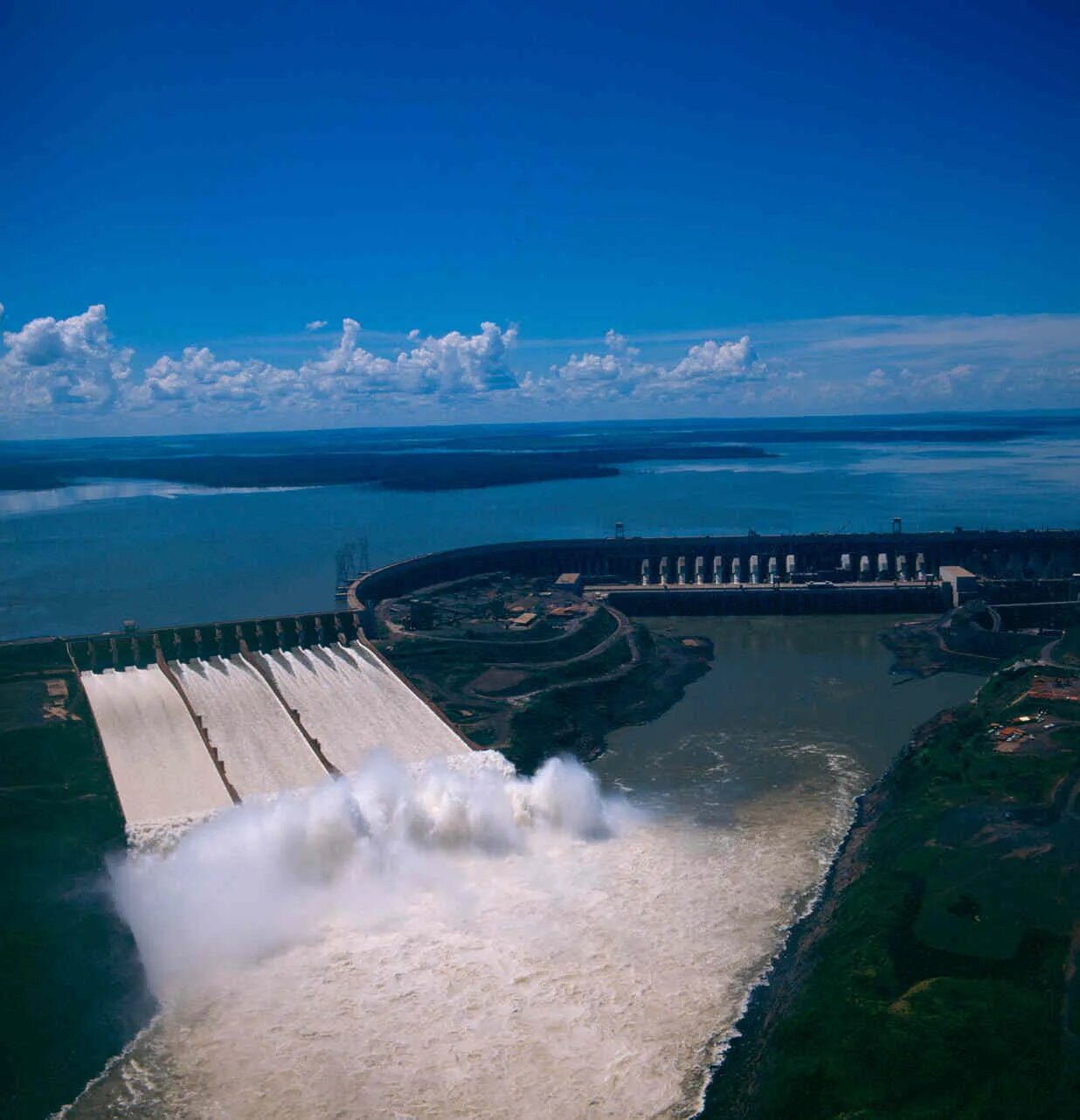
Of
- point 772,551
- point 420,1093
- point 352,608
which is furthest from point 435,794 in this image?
point 772,551

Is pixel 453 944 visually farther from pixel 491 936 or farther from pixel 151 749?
pixel 151 749

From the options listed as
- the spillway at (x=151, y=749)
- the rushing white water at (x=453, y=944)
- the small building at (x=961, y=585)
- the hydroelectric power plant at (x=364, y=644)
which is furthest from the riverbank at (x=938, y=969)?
the small building at (x=961, y=585)

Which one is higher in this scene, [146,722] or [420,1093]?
[146,722]

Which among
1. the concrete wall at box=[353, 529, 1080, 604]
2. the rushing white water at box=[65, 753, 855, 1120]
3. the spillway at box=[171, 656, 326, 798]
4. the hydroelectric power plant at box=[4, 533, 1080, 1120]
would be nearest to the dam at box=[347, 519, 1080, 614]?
the concrete wall at box=[353, 529, 1080, 604]

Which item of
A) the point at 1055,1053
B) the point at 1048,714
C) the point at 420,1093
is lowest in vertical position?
the point at 420,1093

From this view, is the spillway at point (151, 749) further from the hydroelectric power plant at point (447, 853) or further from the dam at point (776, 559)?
the dam at point (776, 559)

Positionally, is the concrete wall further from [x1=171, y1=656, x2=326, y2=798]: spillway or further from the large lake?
[x1=171, y1=656, x2=326, y2=798]: spillway

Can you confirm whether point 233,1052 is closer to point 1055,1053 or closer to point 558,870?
point 558,870

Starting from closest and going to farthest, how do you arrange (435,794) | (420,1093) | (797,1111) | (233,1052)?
(797,1111) → (420,1093) → (233,1052) → (435,794)
